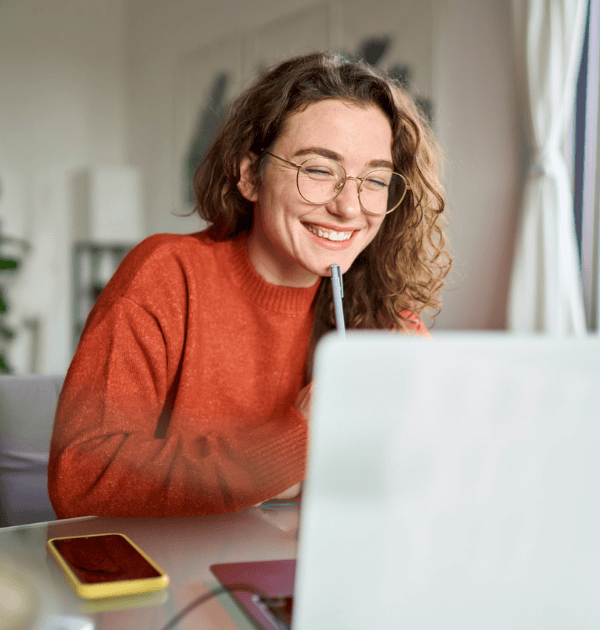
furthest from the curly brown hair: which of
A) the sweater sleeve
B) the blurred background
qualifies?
the blurred background

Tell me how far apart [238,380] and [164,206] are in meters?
3.14

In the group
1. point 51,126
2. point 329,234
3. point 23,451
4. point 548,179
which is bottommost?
point 23,451

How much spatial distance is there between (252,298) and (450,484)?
3.08 ft

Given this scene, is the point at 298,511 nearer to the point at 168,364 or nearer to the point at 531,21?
the point at 168,364

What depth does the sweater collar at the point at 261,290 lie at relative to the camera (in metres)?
1.27

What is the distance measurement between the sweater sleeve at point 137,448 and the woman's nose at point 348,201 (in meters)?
0.36

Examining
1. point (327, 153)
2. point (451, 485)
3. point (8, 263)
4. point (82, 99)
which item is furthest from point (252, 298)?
point (82, 99)

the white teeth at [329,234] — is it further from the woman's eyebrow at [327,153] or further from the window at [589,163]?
the window at [589,163]

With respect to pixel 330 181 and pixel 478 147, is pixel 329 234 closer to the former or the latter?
pixel 330 181

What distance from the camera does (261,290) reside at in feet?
4.15

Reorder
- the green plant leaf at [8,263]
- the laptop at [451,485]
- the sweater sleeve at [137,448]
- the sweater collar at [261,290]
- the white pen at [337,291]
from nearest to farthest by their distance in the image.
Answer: the laptop at [451,485] → the sweater sleeve at [137,448] → the white pen at [337,291] → the sweater collar at [261,290] → the green plant leaf at [8,263]

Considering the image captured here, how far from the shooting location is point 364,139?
1170 mm

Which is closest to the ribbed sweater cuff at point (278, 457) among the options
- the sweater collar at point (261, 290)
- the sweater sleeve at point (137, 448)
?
the sweater sleeve at point (137, 448)

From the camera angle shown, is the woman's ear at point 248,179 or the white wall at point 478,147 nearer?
the woman's ear at point 248,179
